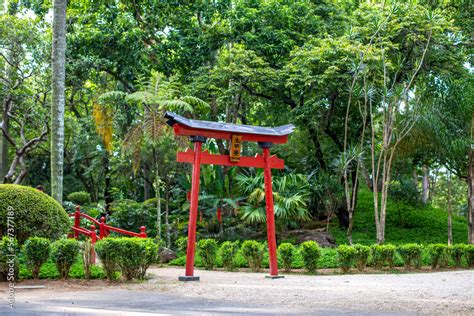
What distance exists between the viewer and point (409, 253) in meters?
13.8

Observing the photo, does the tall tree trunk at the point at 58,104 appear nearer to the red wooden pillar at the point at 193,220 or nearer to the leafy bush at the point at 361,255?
the red wooden pillar at the point at 193,220

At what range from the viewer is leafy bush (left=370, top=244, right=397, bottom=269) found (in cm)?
1361

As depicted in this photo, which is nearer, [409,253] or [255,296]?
[255,296]

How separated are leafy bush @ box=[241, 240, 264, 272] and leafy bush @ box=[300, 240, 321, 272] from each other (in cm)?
104

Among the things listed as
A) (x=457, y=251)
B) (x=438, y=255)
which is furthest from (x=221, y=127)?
(x=457, y=251)

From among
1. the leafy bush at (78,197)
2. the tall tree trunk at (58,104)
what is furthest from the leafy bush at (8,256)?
the leafy bush at (78,197)

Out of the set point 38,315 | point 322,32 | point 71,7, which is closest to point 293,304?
point 38,315

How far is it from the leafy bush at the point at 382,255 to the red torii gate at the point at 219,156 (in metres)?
3.05

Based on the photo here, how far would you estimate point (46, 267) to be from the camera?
1088 centimetres

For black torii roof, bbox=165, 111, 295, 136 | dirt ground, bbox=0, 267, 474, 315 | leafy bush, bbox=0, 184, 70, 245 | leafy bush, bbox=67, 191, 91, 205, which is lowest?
dirt ground, bbox=0, 267, 474, 315

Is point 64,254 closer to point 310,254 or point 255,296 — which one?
point 255,296

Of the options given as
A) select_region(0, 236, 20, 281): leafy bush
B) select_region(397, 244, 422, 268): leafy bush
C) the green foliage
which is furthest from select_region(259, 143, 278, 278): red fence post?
select_region(0, 236, 20, 281): leafy bush

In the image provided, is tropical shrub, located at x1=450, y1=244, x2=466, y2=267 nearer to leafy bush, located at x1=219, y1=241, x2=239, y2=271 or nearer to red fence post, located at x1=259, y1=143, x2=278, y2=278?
red fence post, located at x1=259, y1=143, x2=278, y2=278

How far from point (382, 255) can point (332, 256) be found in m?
1.36
